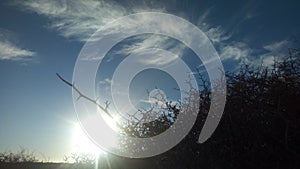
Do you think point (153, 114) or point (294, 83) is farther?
point (153, 114)

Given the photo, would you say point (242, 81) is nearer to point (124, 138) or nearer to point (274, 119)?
point (274, 119)

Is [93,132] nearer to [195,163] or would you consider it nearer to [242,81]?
[195,163]

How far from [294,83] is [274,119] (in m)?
0.44

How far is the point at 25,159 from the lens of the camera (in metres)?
13.0

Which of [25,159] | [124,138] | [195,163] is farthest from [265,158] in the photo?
[25,159]

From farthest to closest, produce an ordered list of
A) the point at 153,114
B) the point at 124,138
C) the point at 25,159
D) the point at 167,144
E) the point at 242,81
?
the point at 25,159 < the point at 124,138 < the point at 153,114 < the point at 167,144 < the point at 242,81

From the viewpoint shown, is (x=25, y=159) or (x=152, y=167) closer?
(x=152, y=167)

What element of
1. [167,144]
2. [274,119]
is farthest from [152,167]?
[274,119]

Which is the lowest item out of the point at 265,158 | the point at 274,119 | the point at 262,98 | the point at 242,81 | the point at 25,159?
the point at 265,158

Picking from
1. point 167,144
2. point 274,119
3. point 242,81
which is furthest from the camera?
point 167,144

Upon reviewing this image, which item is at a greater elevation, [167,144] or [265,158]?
[167,144]

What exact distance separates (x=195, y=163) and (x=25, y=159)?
10.3 metres

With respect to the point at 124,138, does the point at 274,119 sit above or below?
below

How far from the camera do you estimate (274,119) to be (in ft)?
11.5
